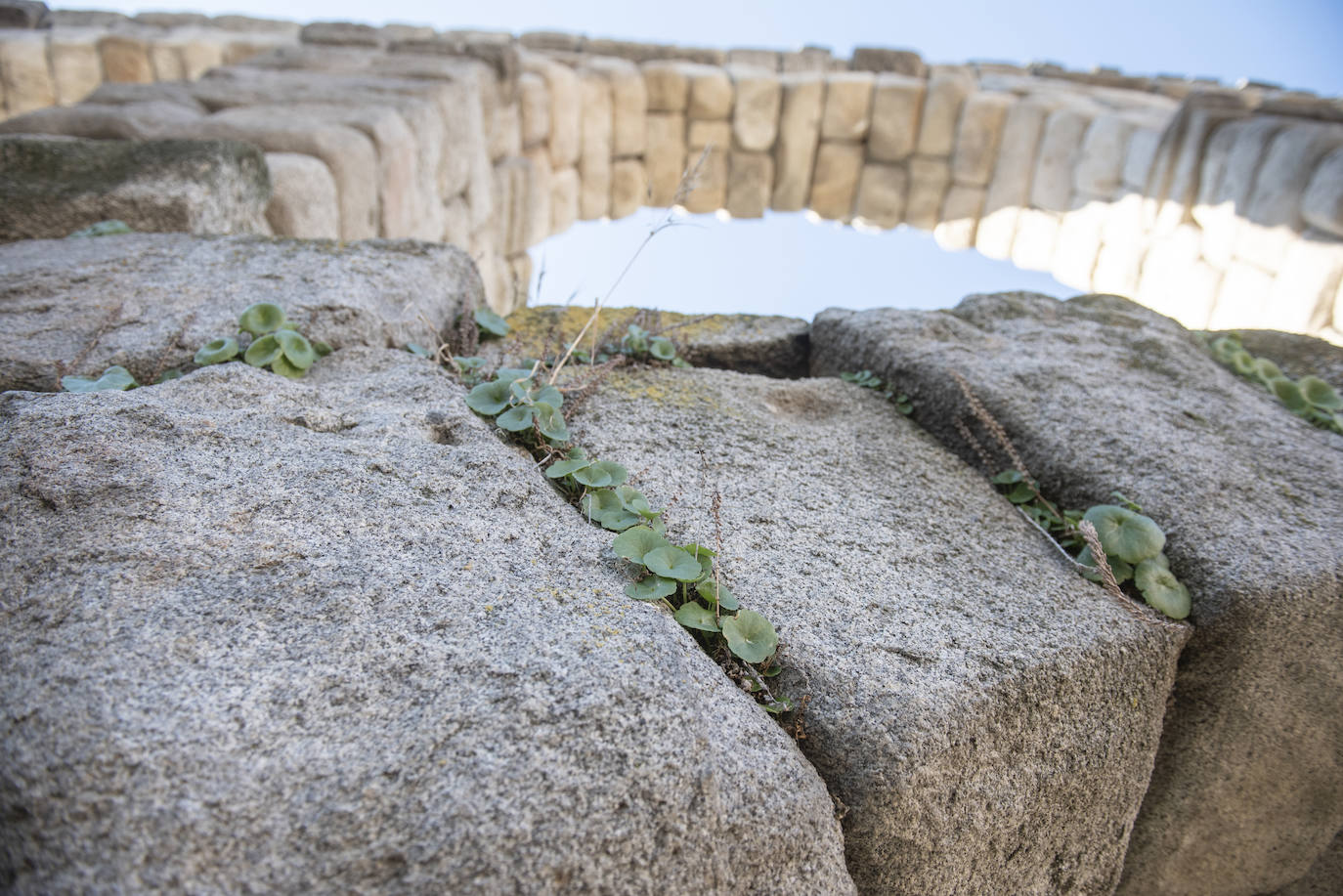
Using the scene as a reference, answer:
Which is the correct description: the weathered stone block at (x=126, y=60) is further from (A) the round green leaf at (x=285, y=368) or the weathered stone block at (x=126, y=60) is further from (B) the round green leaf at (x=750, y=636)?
(B) the round green leaf at (x=750, y=636)

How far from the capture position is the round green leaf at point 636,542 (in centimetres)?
103

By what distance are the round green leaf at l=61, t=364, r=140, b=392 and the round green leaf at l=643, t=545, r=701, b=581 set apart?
820 mm

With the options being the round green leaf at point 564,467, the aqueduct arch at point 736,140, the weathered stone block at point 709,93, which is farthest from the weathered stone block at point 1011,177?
the round green leaf at point 564,467

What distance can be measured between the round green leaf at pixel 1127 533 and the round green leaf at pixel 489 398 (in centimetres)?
90

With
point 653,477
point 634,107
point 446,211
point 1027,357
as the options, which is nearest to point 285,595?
point 653,477

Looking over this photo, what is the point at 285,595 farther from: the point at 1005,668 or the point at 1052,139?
the point at 1052,139

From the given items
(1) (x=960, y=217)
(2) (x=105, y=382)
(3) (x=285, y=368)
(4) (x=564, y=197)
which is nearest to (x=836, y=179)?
(1) (x=960, y=217)

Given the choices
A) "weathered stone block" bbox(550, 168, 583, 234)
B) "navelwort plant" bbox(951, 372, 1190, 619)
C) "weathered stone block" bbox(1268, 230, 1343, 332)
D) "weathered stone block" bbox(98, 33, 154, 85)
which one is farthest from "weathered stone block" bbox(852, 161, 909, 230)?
"navelwort plant" bbox(951, 372, 1190, 619)

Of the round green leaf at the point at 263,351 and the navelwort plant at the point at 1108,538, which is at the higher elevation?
the round green leaf at the point at 263,351

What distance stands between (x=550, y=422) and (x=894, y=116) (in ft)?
16.2

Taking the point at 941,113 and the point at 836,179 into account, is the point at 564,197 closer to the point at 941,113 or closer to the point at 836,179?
the point at 836,179

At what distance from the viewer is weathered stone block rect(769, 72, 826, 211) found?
548cm

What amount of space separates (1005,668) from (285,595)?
794 mm

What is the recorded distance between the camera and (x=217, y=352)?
4.54 feet
